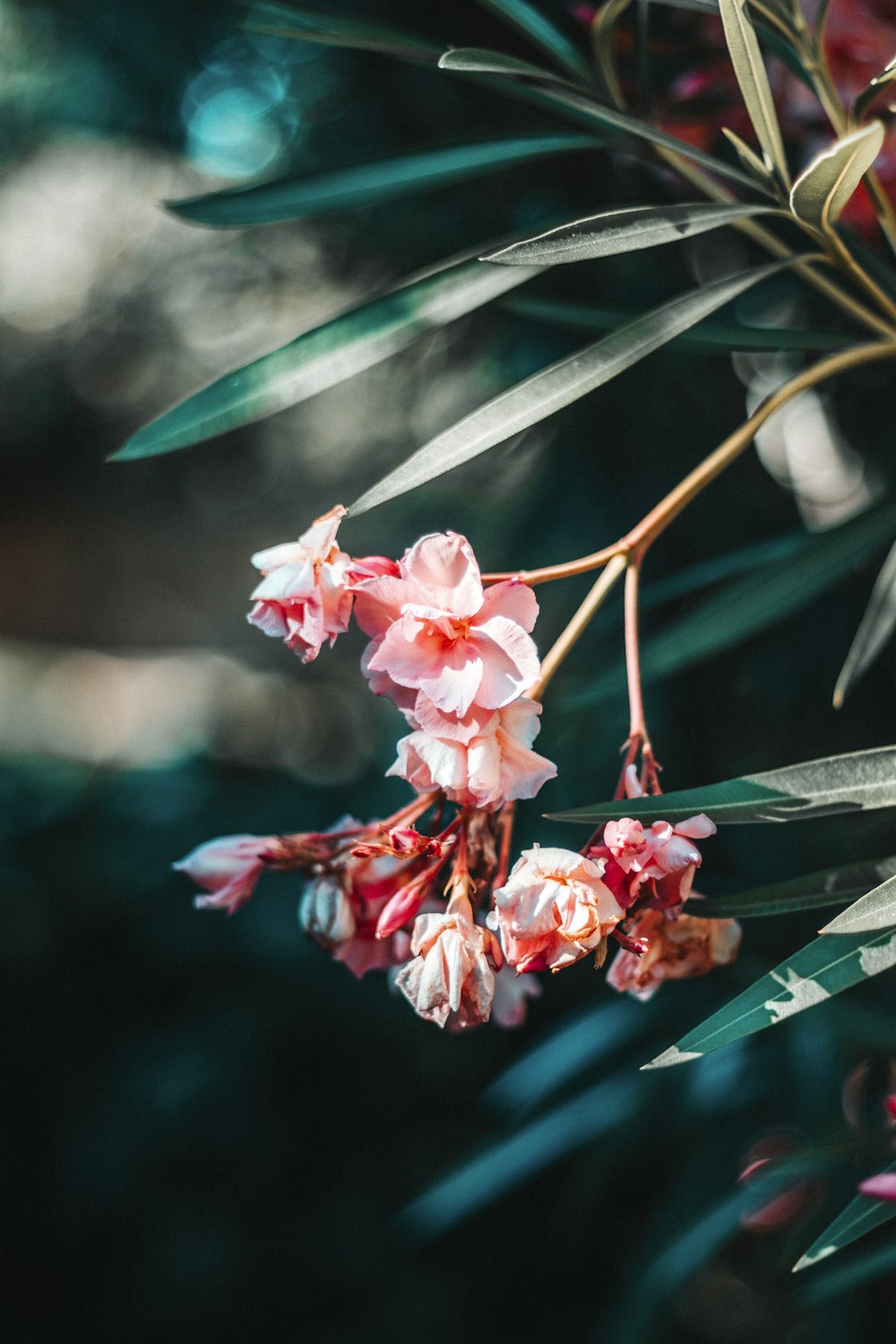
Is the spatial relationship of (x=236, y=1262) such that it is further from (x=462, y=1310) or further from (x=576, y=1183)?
(x=576, y=1183)

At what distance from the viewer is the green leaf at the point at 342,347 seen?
57 centimetres

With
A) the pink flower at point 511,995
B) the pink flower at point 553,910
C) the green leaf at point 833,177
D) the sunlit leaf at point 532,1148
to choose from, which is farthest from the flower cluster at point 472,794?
the sunlit leaf at point 532,1148

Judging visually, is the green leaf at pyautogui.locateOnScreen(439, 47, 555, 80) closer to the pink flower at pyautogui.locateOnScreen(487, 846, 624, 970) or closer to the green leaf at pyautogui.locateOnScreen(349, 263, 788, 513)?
the green leaf at pyautogui.locateOnScreen(349, 263, 788, 513)

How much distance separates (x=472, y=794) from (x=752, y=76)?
40 cm

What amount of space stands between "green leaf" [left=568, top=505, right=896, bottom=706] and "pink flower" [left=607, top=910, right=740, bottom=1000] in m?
0.32

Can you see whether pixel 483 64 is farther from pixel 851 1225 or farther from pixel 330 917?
pixel 851 1225

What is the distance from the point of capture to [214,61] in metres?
1.46

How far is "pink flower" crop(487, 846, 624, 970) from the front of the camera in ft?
1.33

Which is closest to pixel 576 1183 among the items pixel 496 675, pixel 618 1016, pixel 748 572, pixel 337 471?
pixel 618 1016

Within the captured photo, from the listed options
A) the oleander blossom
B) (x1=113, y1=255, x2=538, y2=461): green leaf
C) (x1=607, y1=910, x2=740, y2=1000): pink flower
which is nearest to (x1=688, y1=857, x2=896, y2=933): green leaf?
(x1=607, y1=910, x2=740, y2=1000): pink flower

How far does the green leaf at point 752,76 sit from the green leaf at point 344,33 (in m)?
0.24

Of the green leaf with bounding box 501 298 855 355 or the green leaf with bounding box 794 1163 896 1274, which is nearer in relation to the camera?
the green leaf with bounding box 794 1163 896 1274

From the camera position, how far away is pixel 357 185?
27.6 inches

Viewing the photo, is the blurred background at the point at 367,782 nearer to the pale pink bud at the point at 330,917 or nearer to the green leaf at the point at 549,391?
the green leaf at the point at 549,391
